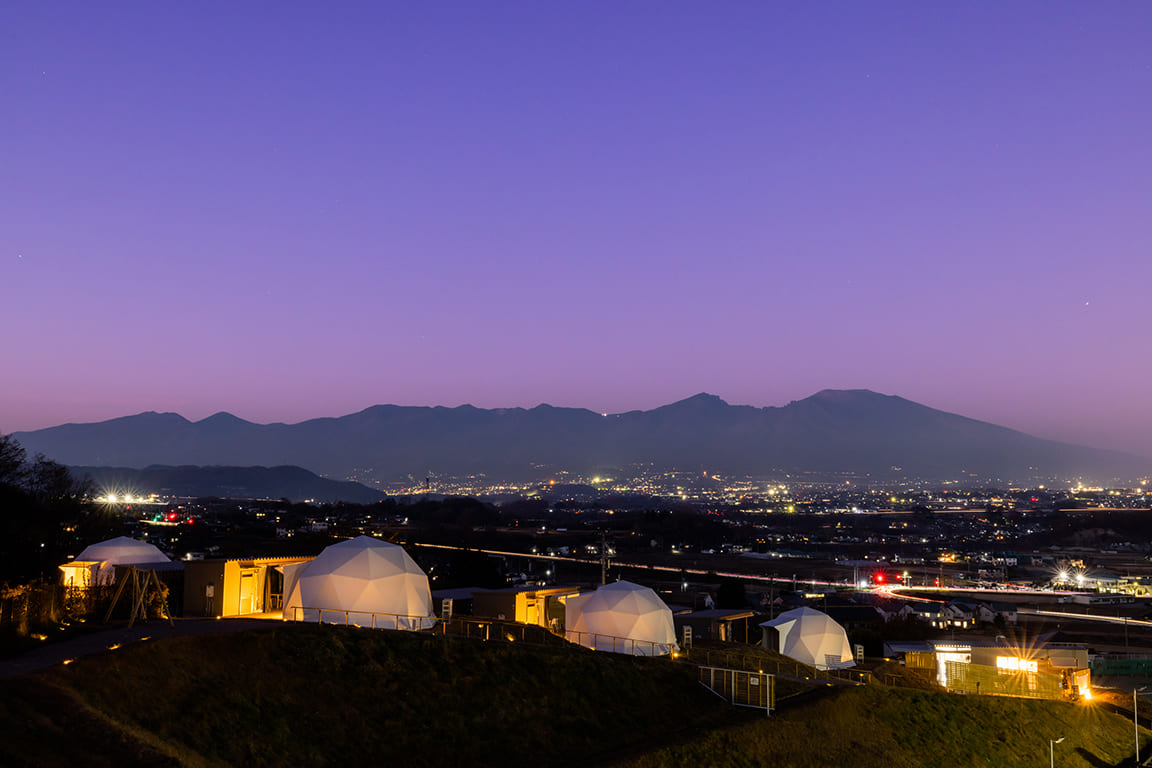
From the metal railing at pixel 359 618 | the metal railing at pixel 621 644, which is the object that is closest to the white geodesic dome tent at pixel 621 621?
the metal railing at pixel 621 644

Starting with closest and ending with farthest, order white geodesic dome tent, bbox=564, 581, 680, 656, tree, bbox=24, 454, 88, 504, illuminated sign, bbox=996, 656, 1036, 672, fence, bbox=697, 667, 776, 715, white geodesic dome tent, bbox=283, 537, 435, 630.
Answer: fence, bbox=697, 667, 776, 715 < white geodesic dome tent, bbox=283, 537, 435, 630 < white geodesic dome tent, bbox=564, 581, 680, 656 < illuminated sign, bbox=996, 656, 1036, 672 < tree, bbox=24, 454, 88, 504

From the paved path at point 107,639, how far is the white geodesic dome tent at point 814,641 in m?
27.9

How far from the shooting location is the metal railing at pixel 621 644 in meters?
39.4

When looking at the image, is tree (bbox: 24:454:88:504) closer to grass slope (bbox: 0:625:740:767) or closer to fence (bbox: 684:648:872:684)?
grass slope (bbox: 0:625:740:767)

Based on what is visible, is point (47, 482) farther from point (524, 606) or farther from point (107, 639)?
point (107, 639)

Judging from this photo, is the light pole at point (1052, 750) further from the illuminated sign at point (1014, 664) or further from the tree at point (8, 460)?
the tree at point (8, 460)

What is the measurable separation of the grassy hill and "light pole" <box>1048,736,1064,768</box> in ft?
0.93

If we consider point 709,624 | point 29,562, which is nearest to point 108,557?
point 29,562

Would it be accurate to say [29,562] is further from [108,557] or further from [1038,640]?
[1038,640]

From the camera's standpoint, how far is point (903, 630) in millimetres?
61781

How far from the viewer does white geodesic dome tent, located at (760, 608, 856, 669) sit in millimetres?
46312

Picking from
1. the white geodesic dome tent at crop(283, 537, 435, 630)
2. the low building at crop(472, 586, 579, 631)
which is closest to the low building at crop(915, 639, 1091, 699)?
the low building at crop(472, 586, 579, 631)

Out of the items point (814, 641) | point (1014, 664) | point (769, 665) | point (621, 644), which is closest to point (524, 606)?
point (621, 644)

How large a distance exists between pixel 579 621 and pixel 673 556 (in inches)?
3643
